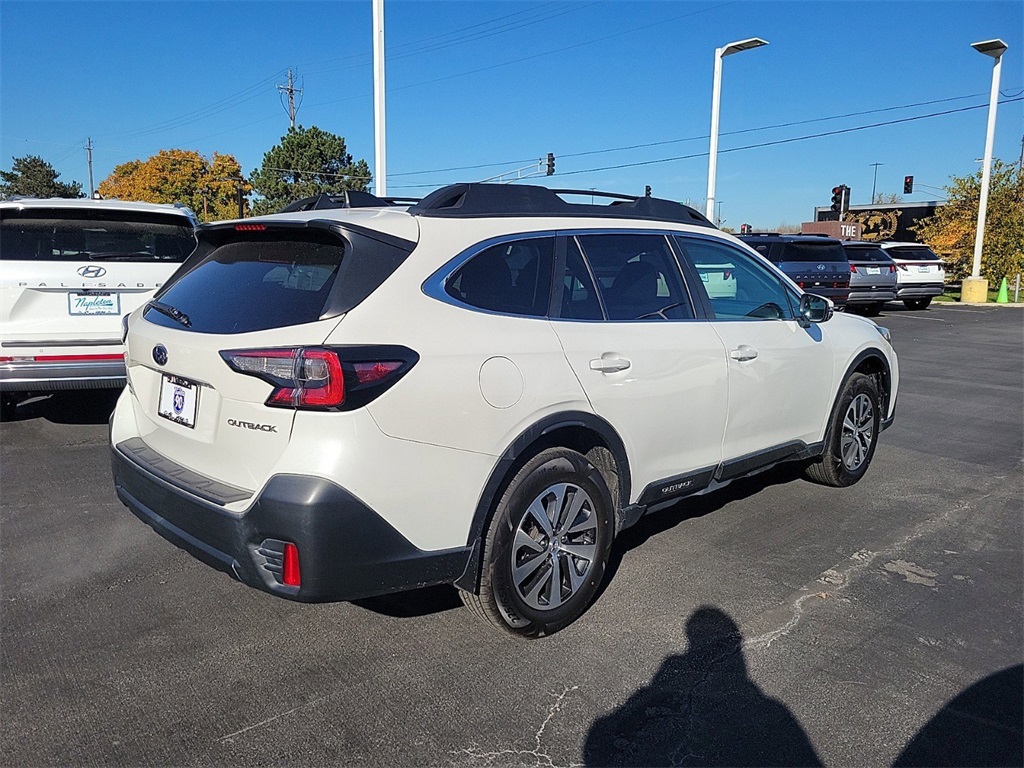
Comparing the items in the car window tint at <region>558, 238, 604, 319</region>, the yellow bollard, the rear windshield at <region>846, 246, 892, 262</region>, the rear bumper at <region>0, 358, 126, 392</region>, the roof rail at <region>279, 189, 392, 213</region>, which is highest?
the rear windshield at <region>846, 246, 892, 262</region>

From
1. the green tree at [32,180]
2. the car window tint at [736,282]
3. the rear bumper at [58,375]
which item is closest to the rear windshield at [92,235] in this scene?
the rear bumper at [58,375]

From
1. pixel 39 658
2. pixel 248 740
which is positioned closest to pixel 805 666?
pixel 248 740

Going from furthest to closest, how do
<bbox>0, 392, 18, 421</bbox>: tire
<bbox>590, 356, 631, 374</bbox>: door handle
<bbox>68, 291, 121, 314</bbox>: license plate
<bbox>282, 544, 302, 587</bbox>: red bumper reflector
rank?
<bbox>0, 392, 18, 421</bbox>: tire, <bbox>68, 291, 121, 314</bbox>: license plate, <bbox>590, 356, 631, 374</bbox>: door handle, <bbox>282, 544, 302, 587</bbox>: red bumper reflector

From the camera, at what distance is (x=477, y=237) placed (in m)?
3.24

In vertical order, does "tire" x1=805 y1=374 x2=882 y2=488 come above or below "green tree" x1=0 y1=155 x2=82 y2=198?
below

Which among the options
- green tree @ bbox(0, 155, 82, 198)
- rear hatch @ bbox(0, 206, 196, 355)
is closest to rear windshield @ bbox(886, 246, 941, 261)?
rear hatch @ bbox(0, 206, 196, 355)

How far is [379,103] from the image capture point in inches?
448

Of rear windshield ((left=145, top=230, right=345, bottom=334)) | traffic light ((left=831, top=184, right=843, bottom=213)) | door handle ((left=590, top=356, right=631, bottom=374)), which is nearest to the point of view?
rear windshield ((left=145, top=230, right=345, bottom=334))

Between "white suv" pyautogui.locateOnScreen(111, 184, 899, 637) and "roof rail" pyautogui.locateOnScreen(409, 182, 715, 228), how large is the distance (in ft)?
0.04

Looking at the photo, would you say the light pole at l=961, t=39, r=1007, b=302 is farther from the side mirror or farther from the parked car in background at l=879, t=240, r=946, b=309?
the side mirror

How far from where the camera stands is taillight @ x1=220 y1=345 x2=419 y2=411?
2.65 m

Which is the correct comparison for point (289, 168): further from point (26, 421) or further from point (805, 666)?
point (805, 666)

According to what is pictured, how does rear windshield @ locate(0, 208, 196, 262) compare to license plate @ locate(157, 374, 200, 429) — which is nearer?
license plate @ locate(157, 374, 200, 429)

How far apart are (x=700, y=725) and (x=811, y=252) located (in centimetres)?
1633
